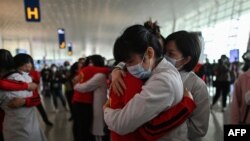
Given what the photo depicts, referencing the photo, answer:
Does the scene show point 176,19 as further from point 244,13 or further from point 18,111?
point 18,111

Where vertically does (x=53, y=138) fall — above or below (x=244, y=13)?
below

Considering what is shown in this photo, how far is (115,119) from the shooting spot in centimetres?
121

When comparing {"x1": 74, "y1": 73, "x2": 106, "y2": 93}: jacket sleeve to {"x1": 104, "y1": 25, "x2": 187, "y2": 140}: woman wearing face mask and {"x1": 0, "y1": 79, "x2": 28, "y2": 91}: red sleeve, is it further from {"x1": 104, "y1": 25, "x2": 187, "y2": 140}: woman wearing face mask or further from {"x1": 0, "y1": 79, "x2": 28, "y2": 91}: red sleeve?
{"x1": 104, "y1": 25, "x2": 187, "y2": 140}: woman wearing face mask

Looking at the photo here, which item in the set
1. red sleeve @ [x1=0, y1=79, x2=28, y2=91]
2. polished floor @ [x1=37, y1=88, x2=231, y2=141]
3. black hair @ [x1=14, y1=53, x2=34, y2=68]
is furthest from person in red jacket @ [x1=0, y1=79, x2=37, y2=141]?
polished floor @ [x1=37, y1=88, x2=231, y2=141]

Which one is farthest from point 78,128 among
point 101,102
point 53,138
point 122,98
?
point 122,98

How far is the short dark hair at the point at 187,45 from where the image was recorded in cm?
181

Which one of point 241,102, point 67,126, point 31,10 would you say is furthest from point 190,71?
point 31,10

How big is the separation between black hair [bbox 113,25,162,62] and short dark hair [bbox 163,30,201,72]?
55 centimetres

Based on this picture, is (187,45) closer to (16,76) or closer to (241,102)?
(241,102)

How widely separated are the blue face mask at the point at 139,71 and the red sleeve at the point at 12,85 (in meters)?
1.61

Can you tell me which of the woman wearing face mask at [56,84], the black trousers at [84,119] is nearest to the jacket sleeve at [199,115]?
the black trousers at [84,119]

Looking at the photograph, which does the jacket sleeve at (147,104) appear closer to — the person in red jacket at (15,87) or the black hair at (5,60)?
the person in red jacket at (15,87)

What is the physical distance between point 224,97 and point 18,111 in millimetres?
6605

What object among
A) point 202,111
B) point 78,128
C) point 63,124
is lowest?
point 63,124
